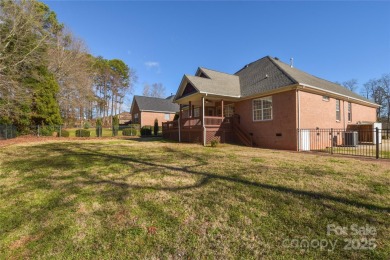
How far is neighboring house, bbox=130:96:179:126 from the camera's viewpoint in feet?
121

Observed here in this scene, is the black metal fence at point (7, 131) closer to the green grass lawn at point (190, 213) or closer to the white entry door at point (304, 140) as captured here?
the green grass lawn at point (190, 213)

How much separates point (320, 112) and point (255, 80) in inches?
211

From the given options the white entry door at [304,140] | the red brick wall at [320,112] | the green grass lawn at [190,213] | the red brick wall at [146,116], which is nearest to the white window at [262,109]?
the red brick wall at [320,112]

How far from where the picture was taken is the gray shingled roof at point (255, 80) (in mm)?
13224

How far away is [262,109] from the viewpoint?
13969 mm

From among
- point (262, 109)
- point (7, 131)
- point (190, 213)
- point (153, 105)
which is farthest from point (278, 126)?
point (153, 105)

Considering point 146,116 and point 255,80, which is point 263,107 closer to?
point 255,80

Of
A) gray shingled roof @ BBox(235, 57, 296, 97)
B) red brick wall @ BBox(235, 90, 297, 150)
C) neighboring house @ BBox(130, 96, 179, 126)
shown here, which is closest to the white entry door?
red brick wall @ BBox(235, 90, 297, 150)

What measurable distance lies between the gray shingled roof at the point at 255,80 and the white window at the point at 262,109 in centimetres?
75

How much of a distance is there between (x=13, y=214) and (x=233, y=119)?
13947 mm

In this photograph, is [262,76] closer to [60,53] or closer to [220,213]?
[220,213]

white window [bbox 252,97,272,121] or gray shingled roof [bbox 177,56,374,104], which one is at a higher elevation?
gray shingled roof [bbox 177,56,374,104]

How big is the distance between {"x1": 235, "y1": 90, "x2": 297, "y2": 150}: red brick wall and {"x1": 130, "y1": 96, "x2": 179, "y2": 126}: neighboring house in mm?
25952

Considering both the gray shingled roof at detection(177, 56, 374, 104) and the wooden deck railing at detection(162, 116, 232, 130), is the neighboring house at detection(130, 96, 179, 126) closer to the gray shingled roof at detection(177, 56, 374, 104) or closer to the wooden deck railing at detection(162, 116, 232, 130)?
the wooden deck railing at detection(162, 116, 232, 130)
